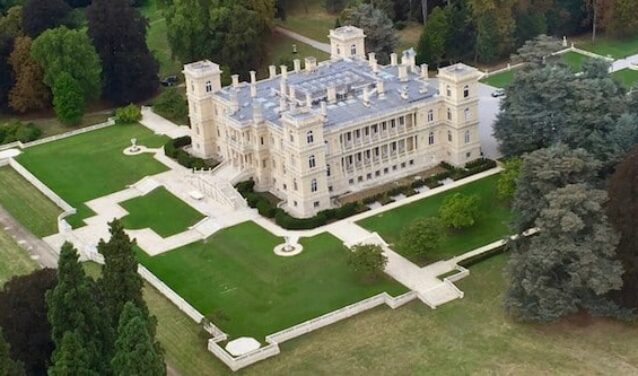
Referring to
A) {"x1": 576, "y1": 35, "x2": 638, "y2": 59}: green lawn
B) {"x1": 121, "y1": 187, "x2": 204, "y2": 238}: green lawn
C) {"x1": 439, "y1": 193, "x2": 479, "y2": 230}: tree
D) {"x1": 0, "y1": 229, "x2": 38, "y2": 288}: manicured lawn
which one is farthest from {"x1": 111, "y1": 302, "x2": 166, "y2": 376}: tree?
{"x1": 576, "y1": 35, "x2": 638, "y2": 59}: green lawn

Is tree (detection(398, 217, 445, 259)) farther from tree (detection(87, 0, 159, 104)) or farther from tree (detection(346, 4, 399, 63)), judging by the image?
tree (detection(87, 0, 159, 104))

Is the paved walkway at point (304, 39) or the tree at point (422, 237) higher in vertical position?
the paved walkway at point (304, 39)

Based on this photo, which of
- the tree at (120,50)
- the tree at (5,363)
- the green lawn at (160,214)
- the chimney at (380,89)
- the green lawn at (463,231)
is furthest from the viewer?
the tree at (120,50)

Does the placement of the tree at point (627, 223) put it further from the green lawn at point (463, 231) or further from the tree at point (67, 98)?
the tree at point (67, 98)

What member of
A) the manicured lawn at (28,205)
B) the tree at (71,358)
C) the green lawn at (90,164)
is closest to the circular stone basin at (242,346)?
the tree at (71,358)

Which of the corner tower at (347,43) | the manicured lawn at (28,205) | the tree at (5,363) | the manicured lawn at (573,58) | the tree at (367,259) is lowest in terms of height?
the manicured lawn at (28,205)
